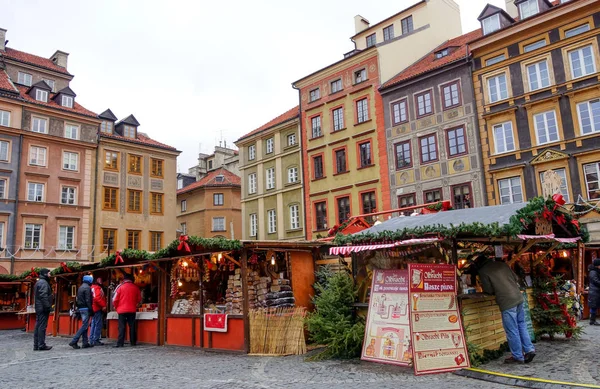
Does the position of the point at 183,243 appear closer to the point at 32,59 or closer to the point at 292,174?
the point at 292,174

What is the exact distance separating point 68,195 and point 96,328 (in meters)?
20.4

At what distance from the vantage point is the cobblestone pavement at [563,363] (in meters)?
7.41

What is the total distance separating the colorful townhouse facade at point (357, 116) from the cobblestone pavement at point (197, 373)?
55.3ft

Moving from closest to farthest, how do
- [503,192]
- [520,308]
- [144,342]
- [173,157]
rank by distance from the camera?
1. [520,308]
2. [144,342]
3. [503,192]
4. [173,157]

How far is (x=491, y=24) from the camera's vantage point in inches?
933

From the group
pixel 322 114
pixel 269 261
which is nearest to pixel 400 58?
pixel 322 114

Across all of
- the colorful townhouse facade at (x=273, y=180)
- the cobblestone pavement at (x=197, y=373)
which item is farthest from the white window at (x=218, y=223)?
the cobblestone pavement at (x=197, y=373)

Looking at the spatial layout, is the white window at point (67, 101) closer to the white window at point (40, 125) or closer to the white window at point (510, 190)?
the white window at point (40, 125)

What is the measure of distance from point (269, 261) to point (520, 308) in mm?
6224

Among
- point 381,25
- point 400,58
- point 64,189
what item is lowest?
point 64,189

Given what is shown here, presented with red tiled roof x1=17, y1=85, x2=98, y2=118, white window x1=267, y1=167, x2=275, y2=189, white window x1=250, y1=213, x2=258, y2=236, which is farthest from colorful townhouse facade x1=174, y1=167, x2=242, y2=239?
red tiled roof x1=17, y1=85, x2=98, y2=118

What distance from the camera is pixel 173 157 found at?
126 feet

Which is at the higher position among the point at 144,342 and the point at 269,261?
the point at 269,261

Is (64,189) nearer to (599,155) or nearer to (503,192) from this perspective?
(503,192)
